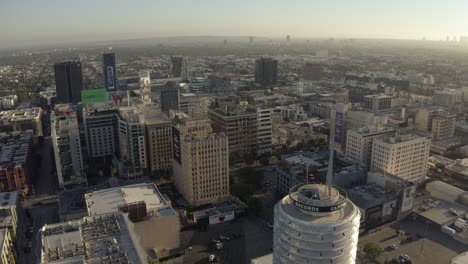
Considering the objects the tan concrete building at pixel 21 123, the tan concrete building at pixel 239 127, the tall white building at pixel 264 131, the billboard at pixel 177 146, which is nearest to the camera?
the billboard at pixel 177 146

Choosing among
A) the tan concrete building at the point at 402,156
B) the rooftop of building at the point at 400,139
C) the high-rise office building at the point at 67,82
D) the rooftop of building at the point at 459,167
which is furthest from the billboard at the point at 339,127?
the high-rise office building at the point at 67,82

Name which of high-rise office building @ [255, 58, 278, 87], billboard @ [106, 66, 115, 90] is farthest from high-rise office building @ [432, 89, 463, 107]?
billboard @ [106, 66, 115, 90]

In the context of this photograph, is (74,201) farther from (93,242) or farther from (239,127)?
(239,127)

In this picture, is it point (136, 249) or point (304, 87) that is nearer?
point (136, 249)

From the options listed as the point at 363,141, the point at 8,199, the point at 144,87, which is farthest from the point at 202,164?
the point at 144,87

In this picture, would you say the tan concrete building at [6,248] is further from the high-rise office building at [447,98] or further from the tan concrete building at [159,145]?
the high-rise office building at [447,98]

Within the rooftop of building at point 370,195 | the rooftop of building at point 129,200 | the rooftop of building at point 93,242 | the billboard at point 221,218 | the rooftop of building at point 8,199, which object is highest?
the rooftop of building at point 93,242

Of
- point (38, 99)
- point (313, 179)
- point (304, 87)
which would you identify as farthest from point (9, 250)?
point (304, 87)

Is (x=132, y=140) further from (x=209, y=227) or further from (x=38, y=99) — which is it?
(x=38, y=99)
